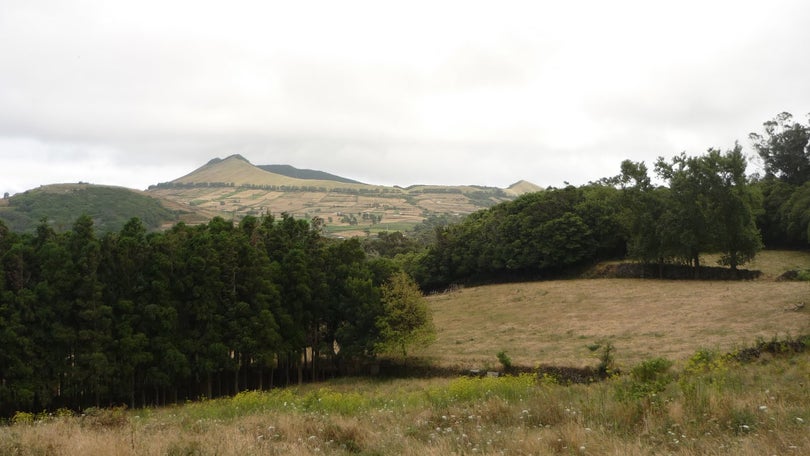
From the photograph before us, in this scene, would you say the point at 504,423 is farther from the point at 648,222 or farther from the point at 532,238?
the point at 532,238

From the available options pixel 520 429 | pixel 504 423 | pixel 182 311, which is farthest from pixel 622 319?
pixel 520 429

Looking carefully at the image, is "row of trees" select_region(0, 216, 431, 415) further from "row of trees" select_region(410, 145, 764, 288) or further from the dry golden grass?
"row of trees" select_region(410, 145, 764, 288)

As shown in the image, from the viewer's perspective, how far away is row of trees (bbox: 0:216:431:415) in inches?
1144

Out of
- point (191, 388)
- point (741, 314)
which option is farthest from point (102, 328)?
point (741, 314)

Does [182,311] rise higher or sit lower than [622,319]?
higher

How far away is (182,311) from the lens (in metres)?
34.2

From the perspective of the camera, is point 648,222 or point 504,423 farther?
point 648,222

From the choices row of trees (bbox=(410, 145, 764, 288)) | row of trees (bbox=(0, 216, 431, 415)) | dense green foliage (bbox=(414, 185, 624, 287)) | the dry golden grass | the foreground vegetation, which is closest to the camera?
the foreground vegetation

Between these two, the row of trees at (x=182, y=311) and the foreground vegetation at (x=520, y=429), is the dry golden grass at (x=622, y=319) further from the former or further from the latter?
the foreground vegetation at (x=520, y=429)

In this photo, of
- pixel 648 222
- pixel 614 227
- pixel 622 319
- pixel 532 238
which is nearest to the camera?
pixel 622 319

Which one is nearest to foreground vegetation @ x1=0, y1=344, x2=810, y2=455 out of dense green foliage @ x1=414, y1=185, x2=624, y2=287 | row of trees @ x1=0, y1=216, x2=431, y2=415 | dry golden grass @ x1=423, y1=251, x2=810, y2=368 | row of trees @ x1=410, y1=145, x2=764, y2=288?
dry golden grass @ x1=423, y1=251, x2=810, y2=368

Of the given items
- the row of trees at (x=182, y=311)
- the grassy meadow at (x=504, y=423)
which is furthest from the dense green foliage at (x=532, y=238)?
the grassy meadow at (x=504, y=423)

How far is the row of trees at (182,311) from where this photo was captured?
95.3ft

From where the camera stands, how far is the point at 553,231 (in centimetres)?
7125
